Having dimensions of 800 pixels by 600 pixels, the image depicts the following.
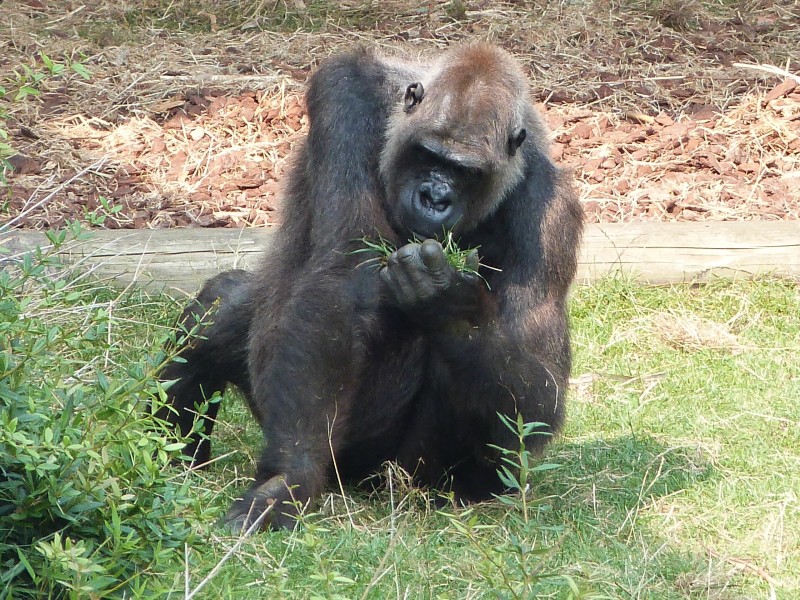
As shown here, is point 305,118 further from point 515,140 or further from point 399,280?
point 399,280

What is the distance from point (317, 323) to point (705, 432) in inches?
80.0

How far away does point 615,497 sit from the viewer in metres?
4.42

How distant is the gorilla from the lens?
4086 millimetres

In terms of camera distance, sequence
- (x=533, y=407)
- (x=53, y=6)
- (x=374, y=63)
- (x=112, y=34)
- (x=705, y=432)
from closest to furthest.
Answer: (x=533, y=407) < (x=374, y=63) < (x=705, y=432) < (x=112, y=34) < (x=53, y=6)

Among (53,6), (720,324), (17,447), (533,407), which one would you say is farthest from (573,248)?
(53,6)

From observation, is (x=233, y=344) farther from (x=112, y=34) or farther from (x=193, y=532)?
(x=112, y=34)

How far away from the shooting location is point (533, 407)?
14.1 feet

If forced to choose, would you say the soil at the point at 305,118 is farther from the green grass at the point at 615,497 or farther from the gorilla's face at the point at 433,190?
the gorilla's face at the point at 433,190

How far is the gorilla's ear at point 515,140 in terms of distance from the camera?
14.1ft

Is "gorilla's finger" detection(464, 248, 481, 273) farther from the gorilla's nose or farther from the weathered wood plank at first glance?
the weathered wood plank

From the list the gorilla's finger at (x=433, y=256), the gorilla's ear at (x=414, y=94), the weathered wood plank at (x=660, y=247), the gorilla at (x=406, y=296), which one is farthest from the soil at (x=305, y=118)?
the gorilla's finger at (x=433, y=256)

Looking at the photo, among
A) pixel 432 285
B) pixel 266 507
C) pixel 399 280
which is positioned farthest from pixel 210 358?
pixel 432 285

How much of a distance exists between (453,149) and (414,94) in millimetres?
346

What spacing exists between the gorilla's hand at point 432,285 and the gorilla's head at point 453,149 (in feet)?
0.86
